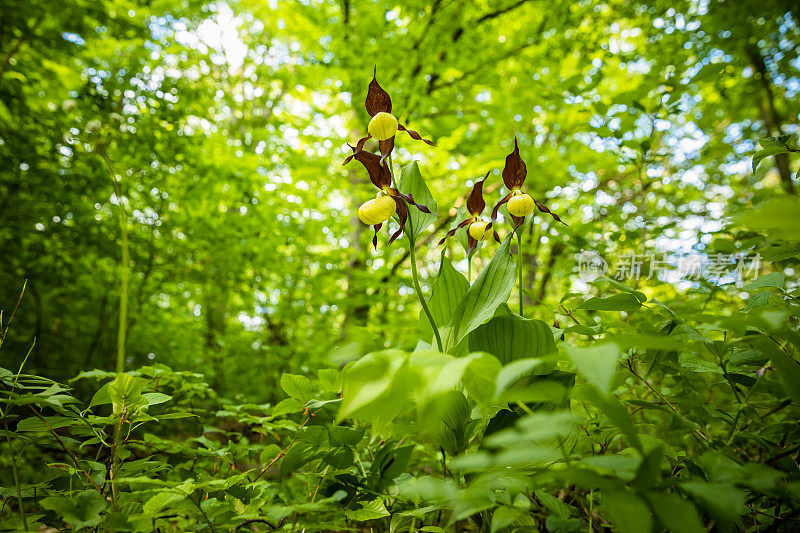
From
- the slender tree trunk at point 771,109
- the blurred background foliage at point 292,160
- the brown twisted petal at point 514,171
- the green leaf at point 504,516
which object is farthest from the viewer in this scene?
the slender tree trunk at point 771,109

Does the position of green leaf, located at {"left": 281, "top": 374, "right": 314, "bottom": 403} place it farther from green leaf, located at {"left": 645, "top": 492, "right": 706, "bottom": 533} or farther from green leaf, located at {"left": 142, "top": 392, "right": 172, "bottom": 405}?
green leaf, located at {"left": 645, "top": 492, "right": 706, "bottom": 533}

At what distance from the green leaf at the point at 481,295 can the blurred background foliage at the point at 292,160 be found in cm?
73

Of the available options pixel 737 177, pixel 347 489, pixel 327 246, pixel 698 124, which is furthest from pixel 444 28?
pixel 737 177

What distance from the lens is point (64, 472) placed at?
0.66 m

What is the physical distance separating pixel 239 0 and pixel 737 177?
5.49 m

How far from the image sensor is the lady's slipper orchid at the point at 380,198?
2.23 ft

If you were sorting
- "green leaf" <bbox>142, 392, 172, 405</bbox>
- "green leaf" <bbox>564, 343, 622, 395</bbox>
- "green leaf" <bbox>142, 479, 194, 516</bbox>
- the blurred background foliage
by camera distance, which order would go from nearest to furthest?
"green leaf" <bbox>564, 343, 622, 395</bbox> < "green leaf" <bbox>142, 479, 194, 516</bbox> < "green leaf" <bbox>142, 392, 172, 405</bbox> < the blurred background foliage

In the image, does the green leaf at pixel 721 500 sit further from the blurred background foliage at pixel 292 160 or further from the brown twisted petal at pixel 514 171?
the blurred background foliage at pixel 292 160

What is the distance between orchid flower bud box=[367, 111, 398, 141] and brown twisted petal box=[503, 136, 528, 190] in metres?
0.26

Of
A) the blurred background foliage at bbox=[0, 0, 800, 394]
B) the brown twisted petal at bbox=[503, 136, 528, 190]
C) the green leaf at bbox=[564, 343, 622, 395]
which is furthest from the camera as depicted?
the blurred background foliage at bbox=[0, 0, 800, 394]

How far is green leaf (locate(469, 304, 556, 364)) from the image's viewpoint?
0.62 meters

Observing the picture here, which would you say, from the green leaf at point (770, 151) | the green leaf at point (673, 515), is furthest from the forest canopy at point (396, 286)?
the green leaf at point (770, 151)

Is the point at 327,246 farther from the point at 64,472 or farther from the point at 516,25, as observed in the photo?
the point at 516,25

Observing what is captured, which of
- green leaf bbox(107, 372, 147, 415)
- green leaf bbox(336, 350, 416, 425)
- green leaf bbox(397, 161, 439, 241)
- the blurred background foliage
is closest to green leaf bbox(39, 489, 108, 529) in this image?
green leaf bbox(107, 372, 147, 415)
